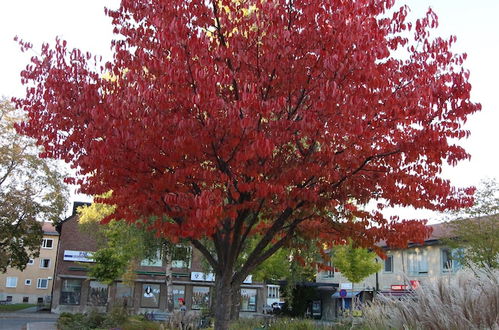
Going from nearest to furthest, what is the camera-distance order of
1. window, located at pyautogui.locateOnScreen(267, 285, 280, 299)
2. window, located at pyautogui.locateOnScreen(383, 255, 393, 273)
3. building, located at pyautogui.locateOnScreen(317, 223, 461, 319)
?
building, located at pyautogui.locateOnScreen(317, 223, 461, 319) < window, located at pyautogui.locateOnScreen(383, 255, 393, 273) < window, located at pyautogui.locateOnScreen(267, 285, 280, 299)

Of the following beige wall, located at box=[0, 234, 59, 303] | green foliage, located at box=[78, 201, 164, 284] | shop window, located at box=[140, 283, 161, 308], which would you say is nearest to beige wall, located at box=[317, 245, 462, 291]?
green foliage, located at box=[78, 201, 164, 284]

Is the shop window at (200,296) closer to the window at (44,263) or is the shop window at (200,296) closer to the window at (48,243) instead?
the window at (48,243)

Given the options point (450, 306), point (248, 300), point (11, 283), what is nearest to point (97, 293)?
point (248, 300)

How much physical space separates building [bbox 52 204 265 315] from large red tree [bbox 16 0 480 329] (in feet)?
123

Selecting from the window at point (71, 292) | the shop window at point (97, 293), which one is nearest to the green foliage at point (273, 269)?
the shop window at point (97, 293)

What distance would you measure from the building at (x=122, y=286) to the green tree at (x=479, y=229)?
81.7 ft

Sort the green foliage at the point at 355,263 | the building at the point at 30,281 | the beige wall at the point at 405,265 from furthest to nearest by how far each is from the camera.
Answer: the building at the point at 30,281, the green foliage at the point at 355,263, the beige wall at the point at 405,265

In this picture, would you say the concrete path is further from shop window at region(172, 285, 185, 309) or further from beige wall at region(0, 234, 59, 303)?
beige wall at region(0, 234, 59, 303)

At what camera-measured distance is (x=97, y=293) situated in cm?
4778

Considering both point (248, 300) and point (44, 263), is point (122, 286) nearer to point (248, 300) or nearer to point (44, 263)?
point (248, 300)

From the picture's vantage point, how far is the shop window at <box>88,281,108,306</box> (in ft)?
155

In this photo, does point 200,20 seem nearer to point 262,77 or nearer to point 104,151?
point 262,77

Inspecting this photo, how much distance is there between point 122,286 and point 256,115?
4443 centimetres

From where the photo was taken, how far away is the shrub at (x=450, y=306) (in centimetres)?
613
